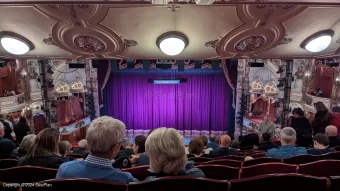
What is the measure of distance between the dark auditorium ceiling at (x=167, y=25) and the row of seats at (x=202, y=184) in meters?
1.85

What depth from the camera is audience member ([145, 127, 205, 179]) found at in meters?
1.47

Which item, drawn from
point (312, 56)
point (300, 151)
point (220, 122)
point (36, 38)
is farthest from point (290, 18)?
point (220, 122)

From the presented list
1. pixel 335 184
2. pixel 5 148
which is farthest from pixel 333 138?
pixel 5 148

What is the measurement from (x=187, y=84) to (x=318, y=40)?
8.12m

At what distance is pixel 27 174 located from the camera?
1993 millimetres

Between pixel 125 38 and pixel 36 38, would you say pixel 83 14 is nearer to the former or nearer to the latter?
pixel 125 38

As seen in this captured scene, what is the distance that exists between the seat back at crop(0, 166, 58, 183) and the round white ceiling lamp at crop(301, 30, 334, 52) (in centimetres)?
481

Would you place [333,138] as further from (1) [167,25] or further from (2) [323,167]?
(1) [167,25]

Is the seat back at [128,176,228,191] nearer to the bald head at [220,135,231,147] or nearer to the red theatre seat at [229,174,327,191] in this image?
the red theatre seat at [229,174,327,191]

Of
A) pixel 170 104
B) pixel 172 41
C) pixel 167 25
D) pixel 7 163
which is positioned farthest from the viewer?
pixel 170 104

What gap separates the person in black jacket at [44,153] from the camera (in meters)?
2.12

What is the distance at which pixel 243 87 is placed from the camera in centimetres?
1015

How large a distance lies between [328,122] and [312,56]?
5.61ft

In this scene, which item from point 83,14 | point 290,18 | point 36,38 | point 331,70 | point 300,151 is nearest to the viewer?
point 300,151
